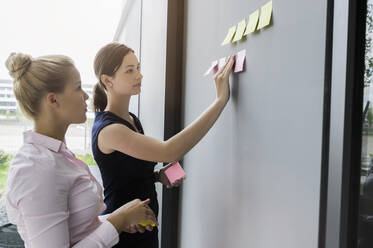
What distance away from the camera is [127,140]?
3.46 feet

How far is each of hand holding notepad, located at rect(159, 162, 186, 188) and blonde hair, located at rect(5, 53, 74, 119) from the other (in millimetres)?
603

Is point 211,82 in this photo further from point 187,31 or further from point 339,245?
point 339,245

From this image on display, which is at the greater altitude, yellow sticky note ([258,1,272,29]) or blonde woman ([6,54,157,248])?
yellow sticky note ([258,1,272,29])

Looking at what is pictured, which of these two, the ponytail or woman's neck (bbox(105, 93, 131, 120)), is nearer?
woman's neck (bbox(105, 93, 131, 120))

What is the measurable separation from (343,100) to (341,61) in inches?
2.7

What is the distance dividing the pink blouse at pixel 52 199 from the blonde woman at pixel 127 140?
8.8 inches

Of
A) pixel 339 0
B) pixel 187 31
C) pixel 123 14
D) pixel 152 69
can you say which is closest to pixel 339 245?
pixel 339 0

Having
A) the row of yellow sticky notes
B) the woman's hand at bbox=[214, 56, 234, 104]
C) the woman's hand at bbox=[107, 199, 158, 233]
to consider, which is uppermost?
the row of yellow sticky notes

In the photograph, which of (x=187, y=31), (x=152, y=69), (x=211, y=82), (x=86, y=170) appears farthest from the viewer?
(x=152, y=69)

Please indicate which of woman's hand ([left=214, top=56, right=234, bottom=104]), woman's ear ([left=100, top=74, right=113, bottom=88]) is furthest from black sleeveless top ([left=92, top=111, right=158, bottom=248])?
woman's hand ([left=214, top=56, right=234, bottom=104])

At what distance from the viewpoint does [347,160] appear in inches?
22.4

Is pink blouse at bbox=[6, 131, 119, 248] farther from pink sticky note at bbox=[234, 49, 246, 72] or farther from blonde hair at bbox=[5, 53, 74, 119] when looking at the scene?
pink sticky note at bbox=[234, 49, 246, 72]

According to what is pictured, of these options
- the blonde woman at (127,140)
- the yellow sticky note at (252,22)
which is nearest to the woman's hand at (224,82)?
the blonde woman at (127,140)

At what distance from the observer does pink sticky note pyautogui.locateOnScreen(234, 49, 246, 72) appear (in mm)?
979
